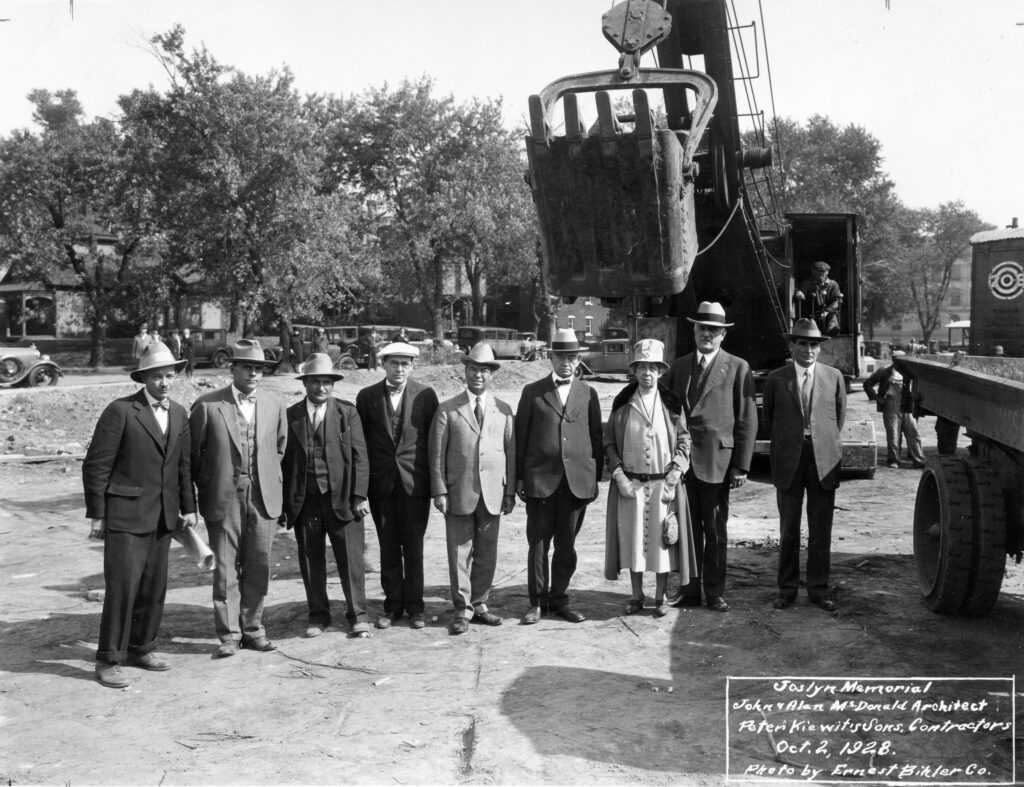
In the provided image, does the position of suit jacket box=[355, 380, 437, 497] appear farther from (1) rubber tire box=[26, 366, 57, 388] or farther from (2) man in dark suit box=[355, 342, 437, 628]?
(1) rubber tire box=[26, 366, 57, 388]

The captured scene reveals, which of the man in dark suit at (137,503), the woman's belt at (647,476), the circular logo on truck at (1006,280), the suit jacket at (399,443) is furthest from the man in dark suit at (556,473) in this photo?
the circular logo on truck at (1006,280)

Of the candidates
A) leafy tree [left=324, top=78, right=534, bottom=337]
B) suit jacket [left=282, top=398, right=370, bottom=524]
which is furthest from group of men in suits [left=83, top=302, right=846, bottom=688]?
leafy tree [left=324, top=78, right=534, bottom=337]

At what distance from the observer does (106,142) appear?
33.5 meters

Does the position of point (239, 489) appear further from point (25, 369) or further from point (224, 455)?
point (25, 369)

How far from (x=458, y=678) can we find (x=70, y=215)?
35.0 m

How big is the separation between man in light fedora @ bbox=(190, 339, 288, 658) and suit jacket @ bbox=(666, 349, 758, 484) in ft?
8.93

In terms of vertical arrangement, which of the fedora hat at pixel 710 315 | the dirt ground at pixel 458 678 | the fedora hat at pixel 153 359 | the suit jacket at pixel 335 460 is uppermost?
the fedora hat at pixel 710 315

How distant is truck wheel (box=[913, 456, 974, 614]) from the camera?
5543 millimetres

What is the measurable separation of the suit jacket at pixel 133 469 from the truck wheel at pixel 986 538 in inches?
184

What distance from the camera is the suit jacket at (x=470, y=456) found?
6082 mm

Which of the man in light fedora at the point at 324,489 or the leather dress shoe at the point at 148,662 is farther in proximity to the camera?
the man in light fedora at the point at 324,489

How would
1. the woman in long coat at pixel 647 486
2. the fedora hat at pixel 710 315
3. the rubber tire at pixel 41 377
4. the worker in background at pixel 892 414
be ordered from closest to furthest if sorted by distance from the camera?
the woman in long coat at pixel 647 486
the fedora hat at pixel 710 315
the worker in background at pixel 892 414
the rubber tire at pixel 41 377

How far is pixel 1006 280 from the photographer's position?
26.0 ft

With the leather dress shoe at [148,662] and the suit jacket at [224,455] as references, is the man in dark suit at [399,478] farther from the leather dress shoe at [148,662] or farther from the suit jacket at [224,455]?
the leather dress shoe at [148,662]
